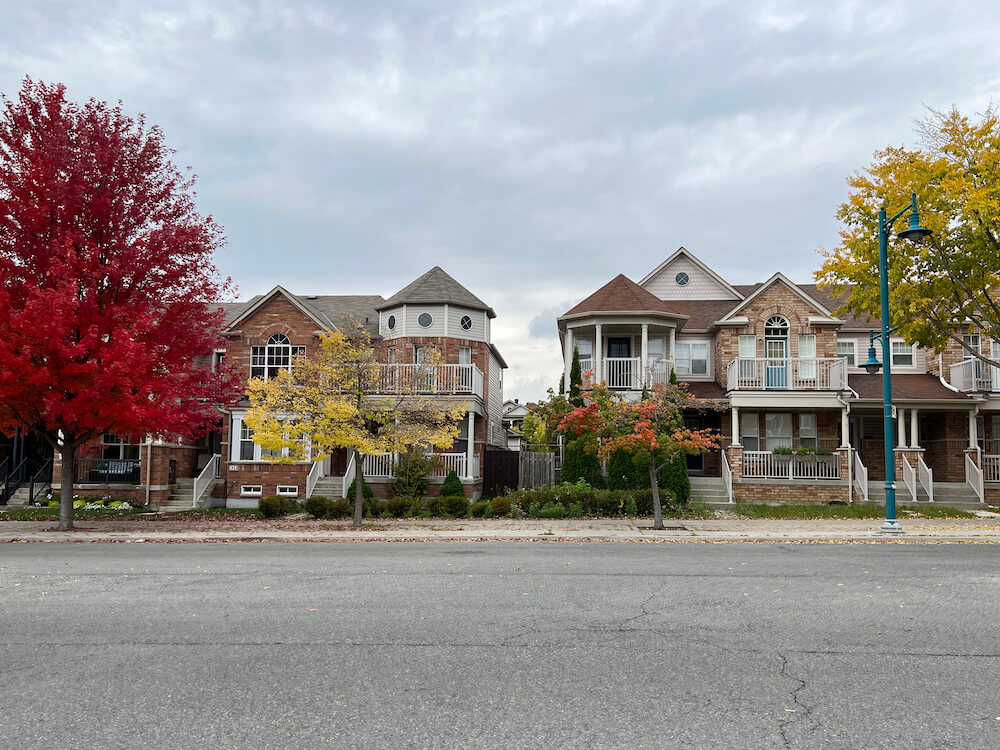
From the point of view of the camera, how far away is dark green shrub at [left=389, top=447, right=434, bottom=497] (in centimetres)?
2558

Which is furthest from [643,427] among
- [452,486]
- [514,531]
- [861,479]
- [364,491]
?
[861,479]

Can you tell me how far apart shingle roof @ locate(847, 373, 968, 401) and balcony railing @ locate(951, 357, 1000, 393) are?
18.5 inches

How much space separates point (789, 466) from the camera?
26.5m

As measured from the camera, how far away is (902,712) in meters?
5.00

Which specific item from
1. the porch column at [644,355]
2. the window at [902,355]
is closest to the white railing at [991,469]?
the window at [902,355]

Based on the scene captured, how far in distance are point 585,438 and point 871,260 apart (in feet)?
31.4

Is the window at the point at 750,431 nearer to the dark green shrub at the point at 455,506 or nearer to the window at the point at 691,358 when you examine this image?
the window at the point at 691,358

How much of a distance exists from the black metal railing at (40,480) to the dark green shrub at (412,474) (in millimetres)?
12623

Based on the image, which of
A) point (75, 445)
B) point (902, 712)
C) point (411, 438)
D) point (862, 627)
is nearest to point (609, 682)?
point (902, 712)

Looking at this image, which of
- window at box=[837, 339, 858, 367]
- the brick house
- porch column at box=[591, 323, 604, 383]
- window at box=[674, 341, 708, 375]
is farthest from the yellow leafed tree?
window at box=[837, 339, 858, 367]

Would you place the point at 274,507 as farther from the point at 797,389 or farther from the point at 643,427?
the point at 797,389

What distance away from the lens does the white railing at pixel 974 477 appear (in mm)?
25750

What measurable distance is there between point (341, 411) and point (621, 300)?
41.7 ft

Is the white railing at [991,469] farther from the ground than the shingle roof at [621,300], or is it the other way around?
the shingle roof at [621,300]
